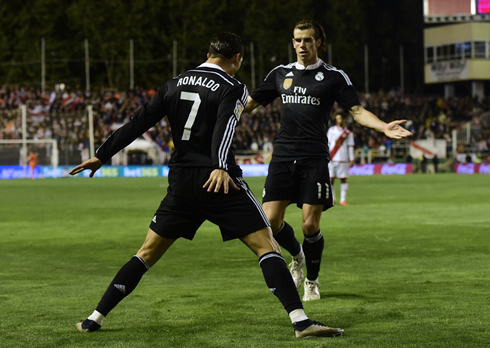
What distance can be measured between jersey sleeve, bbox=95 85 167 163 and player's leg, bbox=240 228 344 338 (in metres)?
1.02

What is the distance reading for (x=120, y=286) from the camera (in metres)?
5.65

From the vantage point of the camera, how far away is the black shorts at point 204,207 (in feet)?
18.2

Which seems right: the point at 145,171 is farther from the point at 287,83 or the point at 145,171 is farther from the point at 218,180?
the point at 218,180

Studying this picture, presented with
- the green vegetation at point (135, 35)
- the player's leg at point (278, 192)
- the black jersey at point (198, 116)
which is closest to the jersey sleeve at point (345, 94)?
the player's leg at point (278, 192)

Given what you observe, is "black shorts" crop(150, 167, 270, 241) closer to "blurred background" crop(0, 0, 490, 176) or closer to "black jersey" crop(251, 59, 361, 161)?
"black jersey" crop(251, 59, 361, 161)

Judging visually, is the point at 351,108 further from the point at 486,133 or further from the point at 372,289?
the point at 486,133

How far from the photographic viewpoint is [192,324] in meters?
5.98

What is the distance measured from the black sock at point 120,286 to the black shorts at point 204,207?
30cm

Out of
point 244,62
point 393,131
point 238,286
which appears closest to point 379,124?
point 393,131

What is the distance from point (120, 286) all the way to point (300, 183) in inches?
89.8

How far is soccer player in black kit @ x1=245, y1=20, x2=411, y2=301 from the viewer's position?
282 inches

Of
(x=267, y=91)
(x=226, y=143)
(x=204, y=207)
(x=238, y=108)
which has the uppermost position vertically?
(x=267, y=91)

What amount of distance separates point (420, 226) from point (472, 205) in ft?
17.6

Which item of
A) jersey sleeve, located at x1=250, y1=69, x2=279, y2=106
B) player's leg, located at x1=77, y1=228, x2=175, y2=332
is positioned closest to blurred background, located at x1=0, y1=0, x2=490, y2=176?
jersey sleeve, located at x1=250, y1=69, x2=279, y2=106
